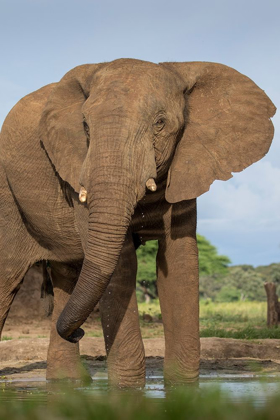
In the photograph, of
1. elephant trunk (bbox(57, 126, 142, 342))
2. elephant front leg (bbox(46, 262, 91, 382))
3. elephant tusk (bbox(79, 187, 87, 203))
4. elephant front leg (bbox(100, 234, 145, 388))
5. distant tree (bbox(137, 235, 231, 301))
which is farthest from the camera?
distant tree (bbox(137, 235, 231, 301))

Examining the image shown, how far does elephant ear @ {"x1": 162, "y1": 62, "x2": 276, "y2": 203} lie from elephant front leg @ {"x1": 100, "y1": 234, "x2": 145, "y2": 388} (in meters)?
0.79

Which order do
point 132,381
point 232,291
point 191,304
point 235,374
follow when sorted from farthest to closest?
1. point 232,291
2. point 235,374
3. point 191,304
4. point 132,381

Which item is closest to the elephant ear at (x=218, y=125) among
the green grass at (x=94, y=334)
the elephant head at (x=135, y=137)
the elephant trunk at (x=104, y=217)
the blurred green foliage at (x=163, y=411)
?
the elephant head at (x=135, y=137)

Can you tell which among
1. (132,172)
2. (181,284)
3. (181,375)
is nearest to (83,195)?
(132,172)

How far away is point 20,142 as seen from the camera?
7.97 metres

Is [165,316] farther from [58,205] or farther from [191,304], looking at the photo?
[58,205]

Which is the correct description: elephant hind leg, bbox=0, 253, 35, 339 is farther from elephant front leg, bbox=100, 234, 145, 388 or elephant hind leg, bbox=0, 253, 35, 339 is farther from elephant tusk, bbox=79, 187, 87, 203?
elephant tusk, bbox=79, 187, 87, 203

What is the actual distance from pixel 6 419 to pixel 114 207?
108 inches

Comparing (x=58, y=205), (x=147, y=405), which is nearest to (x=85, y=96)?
(x=58, y=205)

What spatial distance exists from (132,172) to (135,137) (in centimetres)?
29

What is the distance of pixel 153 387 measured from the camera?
6574 mm

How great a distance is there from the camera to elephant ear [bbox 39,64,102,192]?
6.51 m

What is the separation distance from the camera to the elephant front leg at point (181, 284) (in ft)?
22.2

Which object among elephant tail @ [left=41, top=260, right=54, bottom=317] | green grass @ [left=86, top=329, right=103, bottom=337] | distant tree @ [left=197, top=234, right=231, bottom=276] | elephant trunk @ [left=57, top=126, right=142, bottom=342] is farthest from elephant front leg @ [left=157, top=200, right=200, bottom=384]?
distant tree @ [left=197, top=234, right=231, bottom=276]
